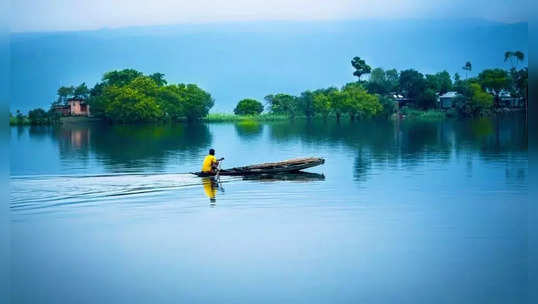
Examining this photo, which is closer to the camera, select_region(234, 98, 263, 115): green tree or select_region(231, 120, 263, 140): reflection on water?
select_region(231, 120, 263, 140): reflection on water

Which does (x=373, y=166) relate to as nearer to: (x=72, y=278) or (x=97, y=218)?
(x=97, y=218)

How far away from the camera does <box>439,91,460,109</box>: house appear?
86794 mm

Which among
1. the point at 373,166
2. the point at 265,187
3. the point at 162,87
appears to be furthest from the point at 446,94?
the point at 265,187

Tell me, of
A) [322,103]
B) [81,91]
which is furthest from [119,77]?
[322,103]

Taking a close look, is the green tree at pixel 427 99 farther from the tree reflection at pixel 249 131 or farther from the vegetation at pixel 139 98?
the vegetation at pixel 139 98

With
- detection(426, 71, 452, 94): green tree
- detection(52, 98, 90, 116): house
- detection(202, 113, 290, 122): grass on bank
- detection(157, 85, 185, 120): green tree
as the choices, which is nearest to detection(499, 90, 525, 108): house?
detection(426, 71, 452, 94): green tree

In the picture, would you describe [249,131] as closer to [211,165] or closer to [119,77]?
[119,77]

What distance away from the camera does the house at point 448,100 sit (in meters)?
86.8

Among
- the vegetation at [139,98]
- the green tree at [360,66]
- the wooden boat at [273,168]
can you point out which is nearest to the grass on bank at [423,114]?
the green tree at [360,66]

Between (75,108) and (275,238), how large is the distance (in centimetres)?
7488

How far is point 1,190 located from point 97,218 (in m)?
5.54

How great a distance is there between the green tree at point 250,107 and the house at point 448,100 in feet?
90.0

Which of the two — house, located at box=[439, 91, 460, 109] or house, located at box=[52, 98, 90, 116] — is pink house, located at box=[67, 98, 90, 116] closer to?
house, located at box=[52, 98, 90, 116]

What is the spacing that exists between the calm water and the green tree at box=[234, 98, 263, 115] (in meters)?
79.9
